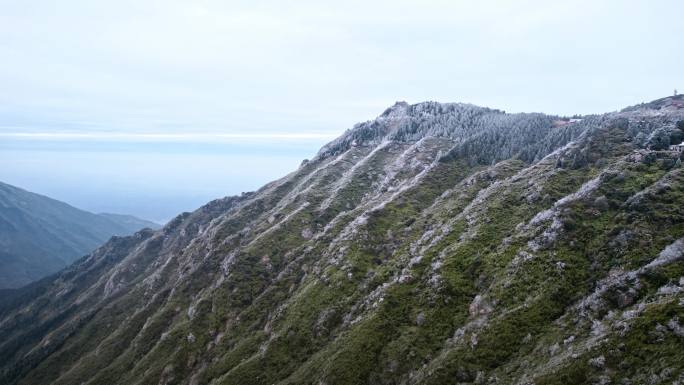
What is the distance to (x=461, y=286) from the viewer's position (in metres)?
75.4

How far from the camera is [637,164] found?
297 ft

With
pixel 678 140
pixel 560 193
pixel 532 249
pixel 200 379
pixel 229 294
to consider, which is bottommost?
pixel 200 379

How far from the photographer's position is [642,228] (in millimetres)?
65875

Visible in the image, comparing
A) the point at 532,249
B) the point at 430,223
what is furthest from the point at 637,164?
the point at 430,223

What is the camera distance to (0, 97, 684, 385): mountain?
171ft

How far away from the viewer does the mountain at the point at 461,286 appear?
52.2 m

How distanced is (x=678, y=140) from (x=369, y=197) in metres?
101

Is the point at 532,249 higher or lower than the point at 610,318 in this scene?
higher

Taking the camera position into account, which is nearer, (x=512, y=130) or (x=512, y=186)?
(x=512, y=186)

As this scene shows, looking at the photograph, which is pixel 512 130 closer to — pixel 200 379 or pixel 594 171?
pixel 594 171

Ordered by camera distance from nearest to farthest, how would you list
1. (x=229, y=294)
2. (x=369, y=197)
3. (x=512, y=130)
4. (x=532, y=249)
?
1. (x=532, y=249)
2. (x=229, y=294)
3. (x=369, y=197)
4. (x=512, y=130)

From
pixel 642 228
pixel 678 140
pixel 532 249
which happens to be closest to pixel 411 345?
pixel 532 249

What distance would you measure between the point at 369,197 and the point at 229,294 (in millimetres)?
69091

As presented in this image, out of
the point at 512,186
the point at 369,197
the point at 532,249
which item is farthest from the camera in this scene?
the point at 369,197
